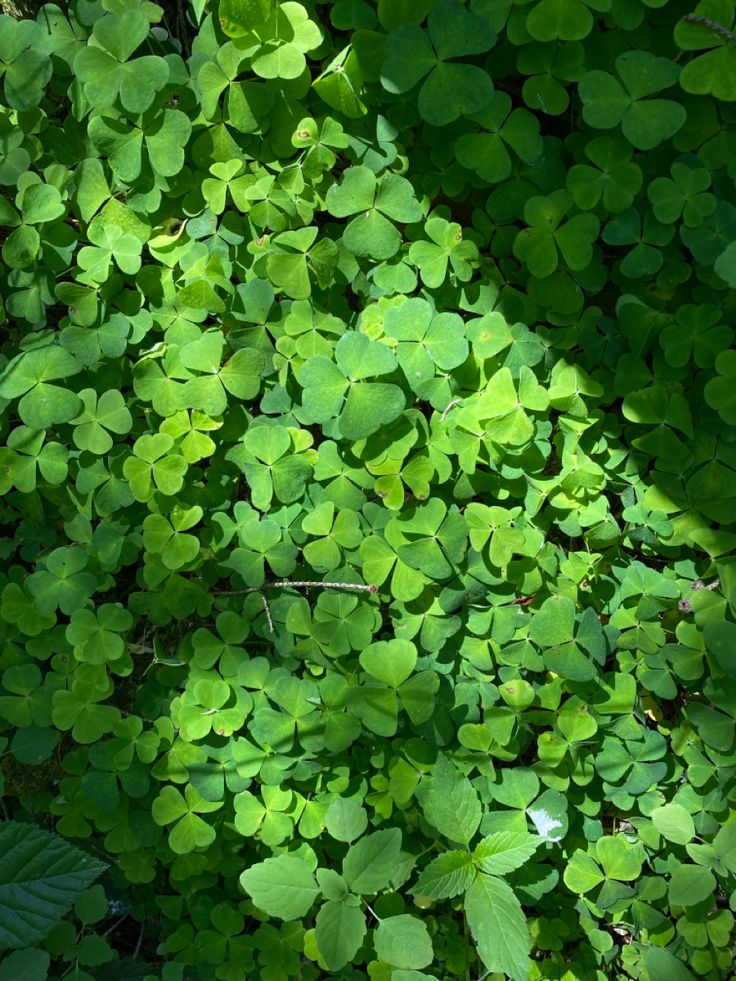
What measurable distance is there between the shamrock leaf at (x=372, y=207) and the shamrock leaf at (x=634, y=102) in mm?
475

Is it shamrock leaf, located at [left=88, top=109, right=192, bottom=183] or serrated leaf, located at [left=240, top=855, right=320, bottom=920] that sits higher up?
shamrock leaf, located at [left=88, top=109, right=192, bottom=183]

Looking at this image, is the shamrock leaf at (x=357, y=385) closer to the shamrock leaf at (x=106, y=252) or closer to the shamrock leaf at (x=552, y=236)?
the shamrock leaf at (x=552, y=236)

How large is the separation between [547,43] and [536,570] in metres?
1.34

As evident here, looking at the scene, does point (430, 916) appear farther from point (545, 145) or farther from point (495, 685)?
point (545, 145)

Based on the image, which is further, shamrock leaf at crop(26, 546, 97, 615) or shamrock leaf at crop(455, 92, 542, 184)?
shamrock leaf at crop(26, 546, 97, 615)

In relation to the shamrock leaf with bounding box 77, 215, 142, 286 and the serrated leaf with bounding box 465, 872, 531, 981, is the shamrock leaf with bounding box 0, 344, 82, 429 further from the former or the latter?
the serrated leaf with bounding box 465, 872, 531, 981

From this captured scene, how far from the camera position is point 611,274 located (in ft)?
6.67

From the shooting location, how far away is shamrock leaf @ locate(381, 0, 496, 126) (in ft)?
5.63

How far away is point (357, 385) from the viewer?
1899 millimetres

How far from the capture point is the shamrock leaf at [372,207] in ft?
6.15

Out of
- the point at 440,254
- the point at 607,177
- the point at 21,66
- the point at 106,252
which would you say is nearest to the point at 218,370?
the point at 106,252

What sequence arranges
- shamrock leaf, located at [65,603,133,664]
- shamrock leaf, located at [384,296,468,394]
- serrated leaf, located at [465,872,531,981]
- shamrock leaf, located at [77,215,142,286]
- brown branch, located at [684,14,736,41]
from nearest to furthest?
brown branch, located at [684,14,736,41] < serrated leaf, located at [465,872,531,981] < shamrock leaf, located at [384,296,468,394] < shamrock leaf, located at [77,215,142,286] < shamrock leaf, located at [65,603,133,664]

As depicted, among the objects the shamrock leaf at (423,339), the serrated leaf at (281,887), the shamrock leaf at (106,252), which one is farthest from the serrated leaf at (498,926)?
the shamrock leaf at (106,252)

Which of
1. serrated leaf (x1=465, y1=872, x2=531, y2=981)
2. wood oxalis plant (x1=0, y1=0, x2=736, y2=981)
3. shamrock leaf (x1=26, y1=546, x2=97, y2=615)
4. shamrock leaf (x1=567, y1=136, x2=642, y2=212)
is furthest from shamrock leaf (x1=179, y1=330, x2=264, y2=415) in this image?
serrated leaf (x1=465, y1=872, x2=531, y2=981)
